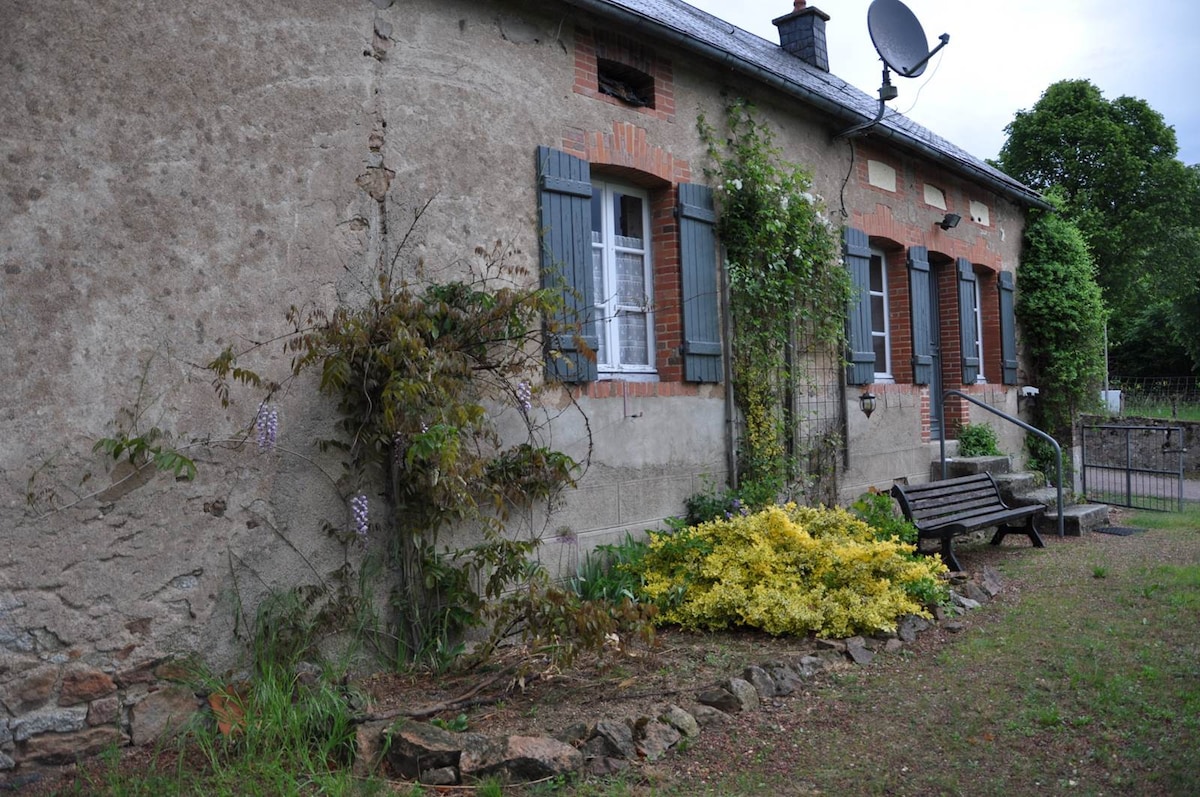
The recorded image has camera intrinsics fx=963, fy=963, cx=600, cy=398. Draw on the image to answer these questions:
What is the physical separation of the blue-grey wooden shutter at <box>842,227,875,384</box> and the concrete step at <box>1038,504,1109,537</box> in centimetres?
233

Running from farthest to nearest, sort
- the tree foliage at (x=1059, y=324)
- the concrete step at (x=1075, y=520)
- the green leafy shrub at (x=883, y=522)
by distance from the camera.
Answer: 1. the tree foliage at (x=1059, y=324)
2. the concrete step at (x=1075, y=520)
3. the green leafy shrub at (x=883, y=522)

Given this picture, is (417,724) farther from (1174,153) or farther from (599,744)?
(1174,153)

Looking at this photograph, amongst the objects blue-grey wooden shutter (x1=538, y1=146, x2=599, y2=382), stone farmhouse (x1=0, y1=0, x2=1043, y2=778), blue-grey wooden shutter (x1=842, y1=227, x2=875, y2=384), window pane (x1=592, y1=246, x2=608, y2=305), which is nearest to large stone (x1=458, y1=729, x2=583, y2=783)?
stone farmhouse (x1=0, y1=0, x2=1043, y2=778)

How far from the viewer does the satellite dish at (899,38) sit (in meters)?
8.73

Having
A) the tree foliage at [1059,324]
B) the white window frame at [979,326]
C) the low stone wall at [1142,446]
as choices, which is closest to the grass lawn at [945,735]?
the white window frame at [979,326]

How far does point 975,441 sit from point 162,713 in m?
8.97

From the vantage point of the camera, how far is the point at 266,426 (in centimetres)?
440

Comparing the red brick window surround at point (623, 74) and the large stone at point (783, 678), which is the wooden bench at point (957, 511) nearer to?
the large stone at point (783, 678)

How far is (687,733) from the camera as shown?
13.3 ft

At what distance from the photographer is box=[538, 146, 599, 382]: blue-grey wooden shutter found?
5.78 m

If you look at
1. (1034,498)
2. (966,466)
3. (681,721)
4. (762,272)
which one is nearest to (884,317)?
(966,466)

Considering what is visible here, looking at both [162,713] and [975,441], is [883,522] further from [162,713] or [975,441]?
[162,713]

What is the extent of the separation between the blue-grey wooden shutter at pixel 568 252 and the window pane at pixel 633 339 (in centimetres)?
57

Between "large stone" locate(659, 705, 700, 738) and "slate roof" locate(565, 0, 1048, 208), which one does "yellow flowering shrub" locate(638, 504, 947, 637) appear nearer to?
"large stone" locate(659, 705, 700, 738)
